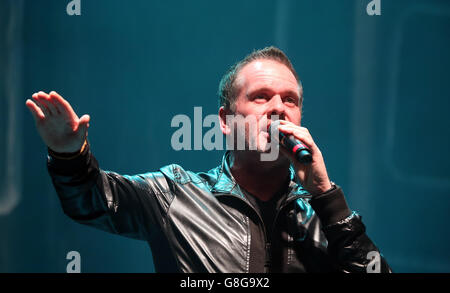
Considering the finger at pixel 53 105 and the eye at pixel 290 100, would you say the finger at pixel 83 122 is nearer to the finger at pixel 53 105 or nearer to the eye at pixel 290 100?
the finger at pixel 53 105

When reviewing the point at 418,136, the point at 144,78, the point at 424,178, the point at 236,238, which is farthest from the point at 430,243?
the point at 144,78

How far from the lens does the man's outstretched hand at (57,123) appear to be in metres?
0.93

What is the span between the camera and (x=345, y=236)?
1.08 metres

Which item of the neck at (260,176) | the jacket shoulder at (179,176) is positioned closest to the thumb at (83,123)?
the jacket shoulder at (179,176)

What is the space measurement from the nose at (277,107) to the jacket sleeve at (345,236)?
0.31 meters

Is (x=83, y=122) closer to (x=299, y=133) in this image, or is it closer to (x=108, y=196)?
(x=108, y=196)

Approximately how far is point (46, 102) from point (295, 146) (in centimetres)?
67

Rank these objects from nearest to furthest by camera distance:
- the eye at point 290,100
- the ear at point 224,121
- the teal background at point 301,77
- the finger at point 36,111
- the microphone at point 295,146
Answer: the finger at point 36,111
the microphone at point 295,146
the eye at point 290,100
the ear at point 224,121
the teal background at point 301,77

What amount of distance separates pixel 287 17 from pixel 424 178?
→ 3.60 feet

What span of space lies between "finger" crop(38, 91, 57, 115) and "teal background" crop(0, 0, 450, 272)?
80 centimetres

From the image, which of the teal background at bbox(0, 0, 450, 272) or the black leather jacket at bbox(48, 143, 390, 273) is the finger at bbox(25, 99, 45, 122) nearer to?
the black leather jacket at bbox(48, 143, 390, 273)

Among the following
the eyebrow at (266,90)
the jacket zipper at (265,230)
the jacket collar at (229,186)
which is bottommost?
the jacket zipper at (265,230)

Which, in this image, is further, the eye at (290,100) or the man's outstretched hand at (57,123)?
the eye at (290,100)

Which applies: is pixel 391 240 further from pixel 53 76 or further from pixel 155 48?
pixel 53 76
